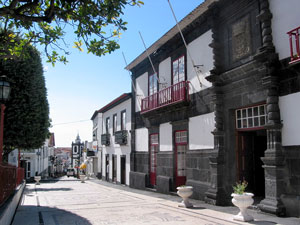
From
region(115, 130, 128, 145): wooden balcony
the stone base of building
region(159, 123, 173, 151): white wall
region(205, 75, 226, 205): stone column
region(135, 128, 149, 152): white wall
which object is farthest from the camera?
region(115, 130, 128, 145): wooden balcony

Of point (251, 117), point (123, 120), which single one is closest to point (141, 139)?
point (123, 120)

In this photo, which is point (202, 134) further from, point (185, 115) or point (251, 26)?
point (251, 26)

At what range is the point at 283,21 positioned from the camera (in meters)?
8.11

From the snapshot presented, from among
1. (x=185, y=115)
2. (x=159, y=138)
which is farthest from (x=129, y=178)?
(x=185, y=115)

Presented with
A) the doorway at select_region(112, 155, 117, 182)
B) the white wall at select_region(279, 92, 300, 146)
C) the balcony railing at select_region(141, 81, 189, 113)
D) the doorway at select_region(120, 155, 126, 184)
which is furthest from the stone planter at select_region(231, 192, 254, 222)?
the doorway at select_region(112, 155, 117, 182)

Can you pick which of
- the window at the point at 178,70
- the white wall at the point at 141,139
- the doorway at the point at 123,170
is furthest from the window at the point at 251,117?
the doorway at the point at 123,170

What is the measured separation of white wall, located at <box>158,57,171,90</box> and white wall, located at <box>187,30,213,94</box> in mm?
1835

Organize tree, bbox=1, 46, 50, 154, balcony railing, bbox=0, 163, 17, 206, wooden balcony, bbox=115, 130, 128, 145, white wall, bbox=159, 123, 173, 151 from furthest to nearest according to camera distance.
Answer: wooden balcony, bbox=115, 130, 128, 145, white wall, bbox=159, 123, 173, 151, tree, bbox=1, 46, 50, 154, balcony railing, bbox=0, 163, 17, 206

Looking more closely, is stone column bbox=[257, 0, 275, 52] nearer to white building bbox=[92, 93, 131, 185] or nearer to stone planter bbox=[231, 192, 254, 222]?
stone planter bbox=[231, 192, 254, 222]

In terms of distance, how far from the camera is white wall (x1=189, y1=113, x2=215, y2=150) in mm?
10998

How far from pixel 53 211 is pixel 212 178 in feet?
17.7

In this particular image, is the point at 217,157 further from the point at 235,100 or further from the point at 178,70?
the point at 178,70

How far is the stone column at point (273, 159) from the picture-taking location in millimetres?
7828

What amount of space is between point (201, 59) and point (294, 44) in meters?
4.41
